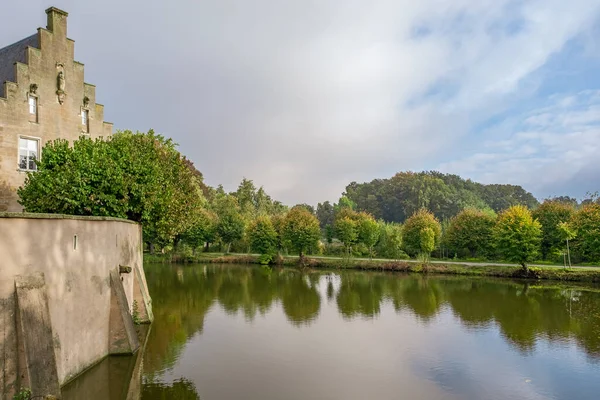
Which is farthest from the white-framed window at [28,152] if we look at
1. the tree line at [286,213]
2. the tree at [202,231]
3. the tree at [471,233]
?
the tree at [471,233]

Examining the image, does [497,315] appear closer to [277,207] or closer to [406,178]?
[277,207]

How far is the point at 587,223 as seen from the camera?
37.1 metres

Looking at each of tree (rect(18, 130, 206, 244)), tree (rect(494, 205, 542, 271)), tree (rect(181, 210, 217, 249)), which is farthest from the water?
tree (rect(181, 210, 217, 249))

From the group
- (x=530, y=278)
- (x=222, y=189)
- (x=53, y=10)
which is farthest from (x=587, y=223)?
(x=222, y=189)

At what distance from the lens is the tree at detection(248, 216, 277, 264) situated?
54.4 metres

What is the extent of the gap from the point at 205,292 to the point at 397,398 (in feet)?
69.4

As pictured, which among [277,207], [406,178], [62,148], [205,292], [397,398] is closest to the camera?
[397,398]

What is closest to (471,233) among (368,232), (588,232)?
(588,232)

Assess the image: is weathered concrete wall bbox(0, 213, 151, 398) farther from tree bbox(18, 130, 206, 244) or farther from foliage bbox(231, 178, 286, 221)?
foliage bbox(231, 178, 286, 221)

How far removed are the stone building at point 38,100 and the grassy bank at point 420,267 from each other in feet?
108

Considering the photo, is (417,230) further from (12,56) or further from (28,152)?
(12,56)

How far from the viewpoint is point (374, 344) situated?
1678cm

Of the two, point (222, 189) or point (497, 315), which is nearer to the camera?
point (497, 315)

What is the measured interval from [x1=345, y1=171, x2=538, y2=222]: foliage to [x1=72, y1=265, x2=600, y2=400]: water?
2487 inches
